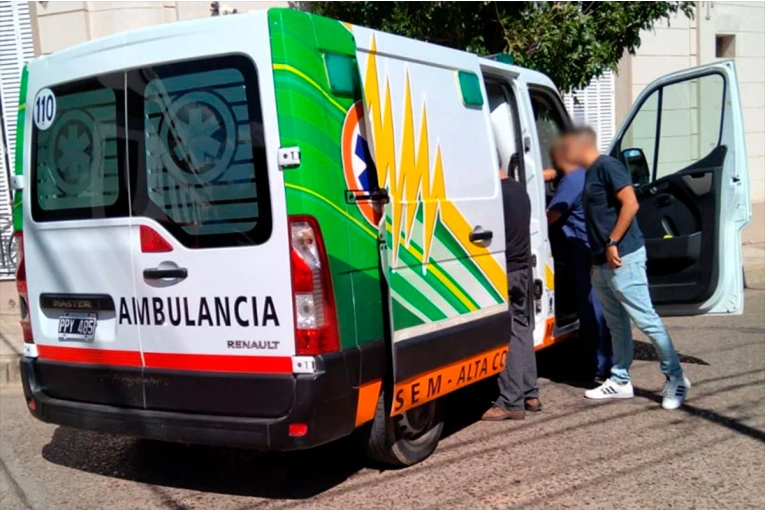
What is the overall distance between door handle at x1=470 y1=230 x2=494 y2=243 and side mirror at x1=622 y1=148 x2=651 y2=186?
2222 mm

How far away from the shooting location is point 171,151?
3.85m

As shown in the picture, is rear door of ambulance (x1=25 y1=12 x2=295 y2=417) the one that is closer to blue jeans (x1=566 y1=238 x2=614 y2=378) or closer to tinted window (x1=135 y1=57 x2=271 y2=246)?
tinted window (x1=135 y1=57 x2=271 y2=246)

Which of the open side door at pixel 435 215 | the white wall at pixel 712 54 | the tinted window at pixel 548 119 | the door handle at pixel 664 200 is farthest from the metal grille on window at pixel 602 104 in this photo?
the open side door at pixel 435 215

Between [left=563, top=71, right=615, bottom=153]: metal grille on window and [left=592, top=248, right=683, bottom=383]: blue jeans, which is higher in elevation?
[left=563, top=71, right=615, bottom=153]: metal grille on window

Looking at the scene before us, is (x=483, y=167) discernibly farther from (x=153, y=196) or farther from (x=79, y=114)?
(x=79, y=114)

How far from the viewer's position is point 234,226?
367 centimetres

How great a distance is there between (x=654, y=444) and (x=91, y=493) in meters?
3.16

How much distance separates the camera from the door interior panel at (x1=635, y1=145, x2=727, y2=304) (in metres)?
5.94

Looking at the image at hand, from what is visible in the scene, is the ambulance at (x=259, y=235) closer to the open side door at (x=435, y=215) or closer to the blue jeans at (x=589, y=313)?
the open side door at (x=435, y=215)

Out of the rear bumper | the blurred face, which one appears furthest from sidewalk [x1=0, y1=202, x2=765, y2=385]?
the blurred face

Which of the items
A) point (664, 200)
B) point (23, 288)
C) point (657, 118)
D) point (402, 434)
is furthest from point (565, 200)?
point (23, 288)

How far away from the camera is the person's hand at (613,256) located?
17.2 ft

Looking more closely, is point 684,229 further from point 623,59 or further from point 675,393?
point 623,59

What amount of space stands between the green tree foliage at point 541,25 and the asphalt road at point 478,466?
3.37 metres
